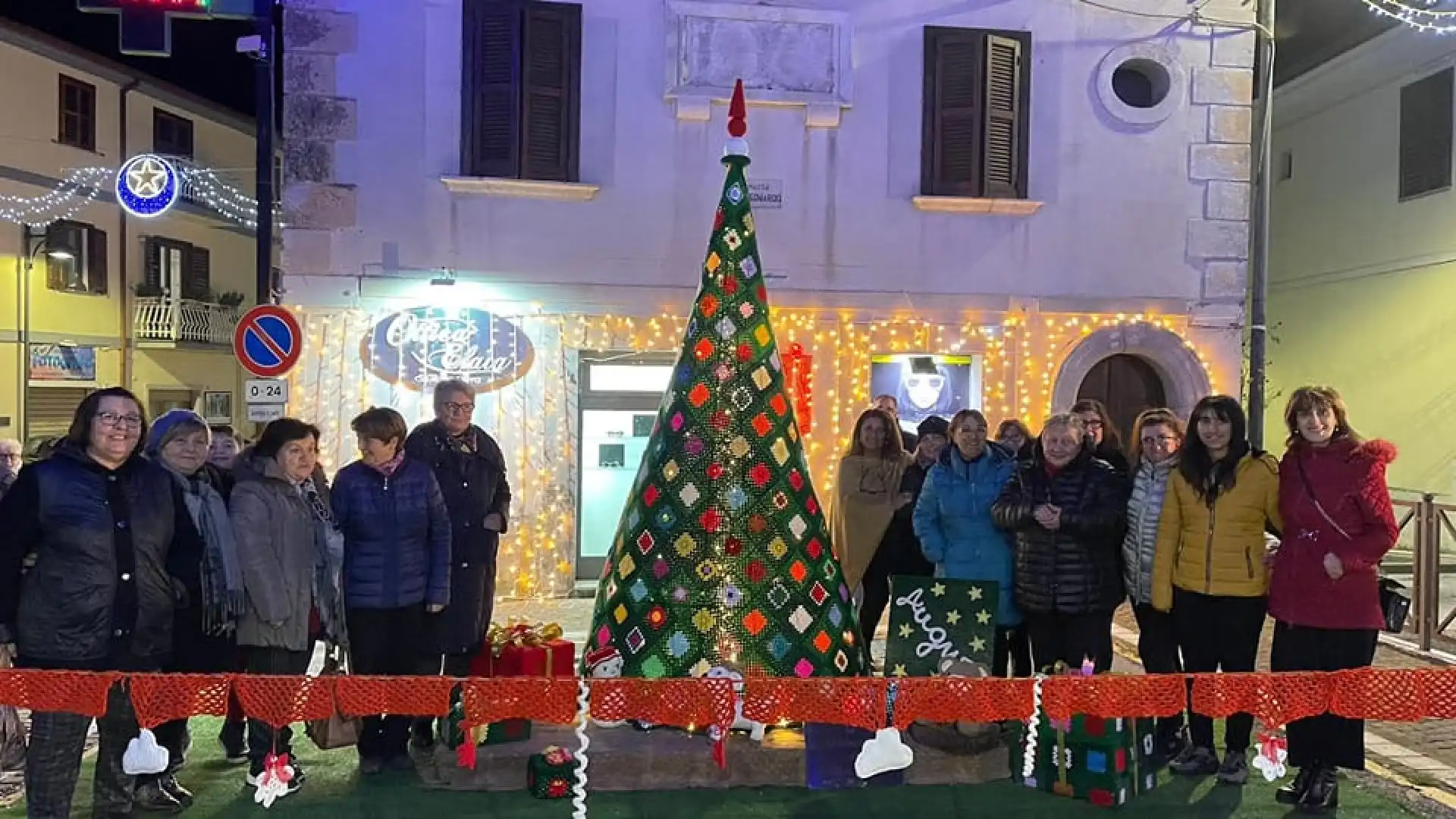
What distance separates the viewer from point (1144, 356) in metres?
9.27

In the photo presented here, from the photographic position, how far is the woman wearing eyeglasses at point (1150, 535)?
4.86 metres

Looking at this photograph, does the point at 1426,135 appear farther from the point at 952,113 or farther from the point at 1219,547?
the point at 1219,547

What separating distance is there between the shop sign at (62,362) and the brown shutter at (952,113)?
14281 mm

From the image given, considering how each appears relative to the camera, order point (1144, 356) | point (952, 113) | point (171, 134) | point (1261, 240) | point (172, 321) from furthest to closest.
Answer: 1. point (171, 134)
2. point (172, 321)
3. point (1144, 356)
4. point (1261, 240)
5. point (952, 113)

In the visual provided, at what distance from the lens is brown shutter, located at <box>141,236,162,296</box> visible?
1856 centimetres

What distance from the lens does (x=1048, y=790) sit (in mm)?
4703

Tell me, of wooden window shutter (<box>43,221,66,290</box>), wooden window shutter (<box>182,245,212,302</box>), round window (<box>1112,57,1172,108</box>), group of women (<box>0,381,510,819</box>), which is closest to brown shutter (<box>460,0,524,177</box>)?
group of women (<box>0,381,510,819</box>)

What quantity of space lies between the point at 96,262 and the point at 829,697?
17.7m

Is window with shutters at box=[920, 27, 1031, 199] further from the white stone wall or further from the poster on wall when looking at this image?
the poster on wall

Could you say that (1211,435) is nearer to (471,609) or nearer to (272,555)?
(471,609)

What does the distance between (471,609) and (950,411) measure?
5294mm

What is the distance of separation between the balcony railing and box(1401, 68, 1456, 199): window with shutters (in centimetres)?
1846

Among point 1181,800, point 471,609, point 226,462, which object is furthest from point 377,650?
point 1181,800

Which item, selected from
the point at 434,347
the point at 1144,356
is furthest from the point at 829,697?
the point at 1144,356
